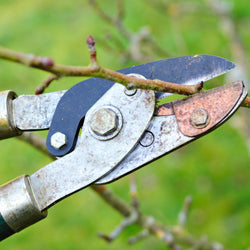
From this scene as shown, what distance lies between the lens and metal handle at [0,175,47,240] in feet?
4.36

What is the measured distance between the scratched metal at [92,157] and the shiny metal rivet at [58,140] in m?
0.06

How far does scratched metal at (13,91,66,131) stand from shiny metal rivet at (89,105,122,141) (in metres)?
0.16

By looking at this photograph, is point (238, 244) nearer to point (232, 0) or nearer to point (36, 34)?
point (232, 0)

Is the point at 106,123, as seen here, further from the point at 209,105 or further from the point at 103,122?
the point at 209,105

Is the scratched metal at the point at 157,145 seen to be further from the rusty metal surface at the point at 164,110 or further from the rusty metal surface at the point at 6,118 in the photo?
the rusty metal surface at the point at 6,118

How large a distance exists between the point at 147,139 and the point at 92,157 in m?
0.20

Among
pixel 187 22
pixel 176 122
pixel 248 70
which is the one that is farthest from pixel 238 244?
pixel 187 22

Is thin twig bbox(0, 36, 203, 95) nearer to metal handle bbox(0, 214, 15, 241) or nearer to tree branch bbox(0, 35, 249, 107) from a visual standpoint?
tree branch bbox(0, 35, 249, 107)

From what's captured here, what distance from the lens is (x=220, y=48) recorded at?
155 inches

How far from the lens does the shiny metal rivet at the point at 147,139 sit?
54.7 inches

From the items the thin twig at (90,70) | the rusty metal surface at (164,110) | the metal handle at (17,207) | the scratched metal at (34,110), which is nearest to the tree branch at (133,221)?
the scratched metal at (34,110)

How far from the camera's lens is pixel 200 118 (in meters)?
1.32

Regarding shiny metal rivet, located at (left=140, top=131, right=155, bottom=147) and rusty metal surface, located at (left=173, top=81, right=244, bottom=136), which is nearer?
rusty metal surface, located at (left=173, top=81, right=244, bottom=136)

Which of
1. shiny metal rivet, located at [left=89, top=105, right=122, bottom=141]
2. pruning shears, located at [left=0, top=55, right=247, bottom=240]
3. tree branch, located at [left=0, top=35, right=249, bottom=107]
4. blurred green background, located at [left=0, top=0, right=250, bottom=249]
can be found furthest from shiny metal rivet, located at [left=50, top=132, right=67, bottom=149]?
blurred green background, located at [left=0, top=0, right=250, bottom=249]
